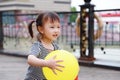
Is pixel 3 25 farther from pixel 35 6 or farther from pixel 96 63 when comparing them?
pixel 35 6

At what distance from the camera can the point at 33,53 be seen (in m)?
3.13

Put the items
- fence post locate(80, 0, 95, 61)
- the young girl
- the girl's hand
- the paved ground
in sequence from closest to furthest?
the girl's hand
the young girl
the paved ground
fence post locate(80, 0, 95, 61)

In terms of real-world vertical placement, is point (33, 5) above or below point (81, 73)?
above

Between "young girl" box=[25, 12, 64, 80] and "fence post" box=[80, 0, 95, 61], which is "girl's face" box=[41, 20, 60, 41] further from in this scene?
"fence post" box=[80, 0, 95, 61]

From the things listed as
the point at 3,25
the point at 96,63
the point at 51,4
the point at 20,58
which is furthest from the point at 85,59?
the point at 51,4

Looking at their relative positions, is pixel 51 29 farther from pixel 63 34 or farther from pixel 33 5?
pixel 33 5

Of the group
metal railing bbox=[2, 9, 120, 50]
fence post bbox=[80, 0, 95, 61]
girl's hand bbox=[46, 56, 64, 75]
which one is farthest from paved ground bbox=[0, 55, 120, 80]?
girl's hand bbox=[46, 56, 64, 75]

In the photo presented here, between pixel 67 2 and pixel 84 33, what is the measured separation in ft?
225

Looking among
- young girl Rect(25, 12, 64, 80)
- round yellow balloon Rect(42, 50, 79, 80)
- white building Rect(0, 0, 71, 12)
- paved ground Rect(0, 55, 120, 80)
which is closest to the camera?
round yellow balloon Rect(42, 50, 79, 80)

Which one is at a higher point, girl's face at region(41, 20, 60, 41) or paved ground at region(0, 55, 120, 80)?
girl's face at region(41, 20, 60, 41)

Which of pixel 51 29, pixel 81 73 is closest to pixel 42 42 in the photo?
pixel 51 29

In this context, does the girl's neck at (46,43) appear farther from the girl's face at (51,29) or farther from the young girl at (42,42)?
the girl's face at (51,29)

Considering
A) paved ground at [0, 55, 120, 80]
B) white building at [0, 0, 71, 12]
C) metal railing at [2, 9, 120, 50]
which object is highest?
white building at [0, 0, 71, 12]

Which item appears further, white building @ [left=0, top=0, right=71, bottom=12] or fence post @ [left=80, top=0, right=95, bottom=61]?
white building @ [left=0, top=0, right=71, bottom=12]
